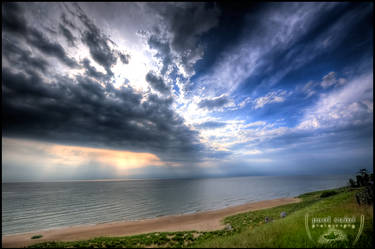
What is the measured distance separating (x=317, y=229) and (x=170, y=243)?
1313 cm

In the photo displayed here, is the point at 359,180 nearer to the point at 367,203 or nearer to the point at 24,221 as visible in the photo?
the point at 367,203

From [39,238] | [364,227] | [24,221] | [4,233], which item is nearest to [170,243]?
[364,227]

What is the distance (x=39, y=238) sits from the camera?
21453 millimetres

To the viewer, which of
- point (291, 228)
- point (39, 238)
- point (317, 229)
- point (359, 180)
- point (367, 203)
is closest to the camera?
point (317, 229)

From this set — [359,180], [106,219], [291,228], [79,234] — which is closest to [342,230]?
[291,228]

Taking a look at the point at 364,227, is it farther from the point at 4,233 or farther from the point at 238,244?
the point at 4,233

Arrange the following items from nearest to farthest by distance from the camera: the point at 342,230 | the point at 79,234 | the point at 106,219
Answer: the point at 342,230, the point at 79,234, the point at 106,219

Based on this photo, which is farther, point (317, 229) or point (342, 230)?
point (317, 229)

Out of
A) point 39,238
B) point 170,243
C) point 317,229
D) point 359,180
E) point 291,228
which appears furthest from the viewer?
point 359,180

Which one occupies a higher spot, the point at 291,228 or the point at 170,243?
the point at 291,228

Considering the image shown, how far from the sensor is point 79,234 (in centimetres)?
2319

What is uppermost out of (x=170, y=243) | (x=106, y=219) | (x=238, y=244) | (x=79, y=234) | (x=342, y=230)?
(x=342, y=230)

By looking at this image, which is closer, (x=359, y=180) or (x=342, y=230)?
(x=342, y=230)

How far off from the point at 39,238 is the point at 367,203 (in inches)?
1513
